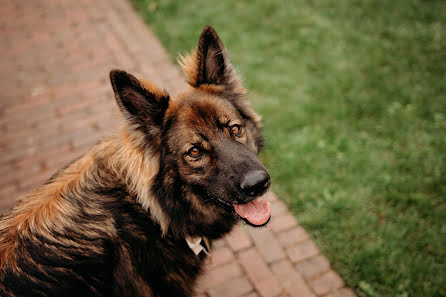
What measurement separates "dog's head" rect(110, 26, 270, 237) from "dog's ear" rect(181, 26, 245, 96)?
0.03 ft

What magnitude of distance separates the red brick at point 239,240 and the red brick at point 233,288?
1.19ft

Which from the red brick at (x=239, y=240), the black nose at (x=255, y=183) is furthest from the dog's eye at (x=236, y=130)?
the red brick at (x=239, y=240)

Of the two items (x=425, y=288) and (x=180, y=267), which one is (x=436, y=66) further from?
(x=180, y=267)

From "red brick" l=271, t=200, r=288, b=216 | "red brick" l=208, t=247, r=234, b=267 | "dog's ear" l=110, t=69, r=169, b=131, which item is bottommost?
"red brick" l=208, t=247, r=234, b=267

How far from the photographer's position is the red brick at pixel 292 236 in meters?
3.51

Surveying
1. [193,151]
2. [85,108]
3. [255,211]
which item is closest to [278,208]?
[255,211]

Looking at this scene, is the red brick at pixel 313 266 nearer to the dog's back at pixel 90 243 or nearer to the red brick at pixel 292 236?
the red brick at pixel 292 236

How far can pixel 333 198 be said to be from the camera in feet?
12.7

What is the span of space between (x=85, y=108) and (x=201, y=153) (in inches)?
136

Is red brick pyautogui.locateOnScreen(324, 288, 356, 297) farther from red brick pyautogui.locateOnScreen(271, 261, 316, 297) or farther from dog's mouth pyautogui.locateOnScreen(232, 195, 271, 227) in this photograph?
dog's mouth pyautogui.locateOnScreen(232, 195, 271, 227)

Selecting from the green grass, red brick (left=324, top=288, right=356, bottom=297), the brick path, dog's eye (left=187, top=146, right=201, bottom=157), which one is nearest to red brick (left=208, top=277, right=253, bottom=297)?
the brick path

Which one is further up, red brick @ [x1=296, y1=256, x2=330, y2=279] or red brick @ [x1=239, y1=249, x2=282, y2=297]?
red brick @ [x1=296, y1=256, x2=330, y2=279]

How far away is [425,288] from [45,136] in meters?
5.47

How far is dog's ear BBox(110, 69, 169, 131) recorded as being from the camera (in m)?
2.16
